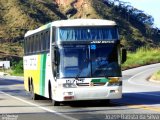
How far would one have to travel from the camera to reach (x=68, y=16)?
160500 millimetres

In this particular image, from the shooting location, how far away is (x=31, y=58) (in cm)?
2753

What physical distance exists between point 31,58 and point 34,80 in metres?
1.42

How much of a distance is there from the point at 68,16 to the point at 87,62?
140320 millimetres

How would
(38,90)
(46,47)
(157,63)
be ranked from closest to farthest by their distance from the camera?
(46,47)
(38,90)
(157,63)

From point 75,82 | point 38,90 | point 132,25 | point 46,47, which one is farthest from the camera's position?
point 132,25

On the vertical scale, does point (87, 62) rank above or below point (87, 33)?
below

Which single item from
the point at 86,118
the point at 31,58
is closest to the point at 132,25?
the point at 31,58

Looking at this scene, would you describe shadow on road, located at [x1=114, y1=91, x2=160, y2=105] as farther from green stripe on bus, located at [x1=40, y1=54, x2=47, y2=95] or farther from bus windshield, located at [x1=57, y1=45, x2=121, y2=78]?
green stripe on bus, located at [x1=40, y1=54, x2=47, y2=95]

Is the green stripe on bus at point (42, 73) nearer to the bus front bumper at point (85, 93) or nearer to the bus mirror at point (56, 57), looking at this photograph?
the bus mirror at point (56, 57)

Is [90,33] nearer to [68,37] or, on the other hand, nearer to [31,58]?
[68,37]

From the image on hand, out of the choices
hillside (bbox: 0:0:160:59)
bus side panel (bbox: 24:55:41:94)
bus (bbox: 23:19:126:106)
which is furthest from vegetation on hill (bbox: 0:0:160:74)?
bus (bbox: 23:19:126:106)

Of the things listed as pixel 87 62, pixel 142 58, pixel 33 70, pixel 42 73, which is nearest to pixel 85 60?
pixel 87 62

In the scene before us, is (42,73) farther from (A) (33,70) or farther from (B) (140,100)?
(B) (140,100)

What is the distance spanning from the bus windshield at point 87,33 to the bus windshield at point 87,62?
1.19 feet
